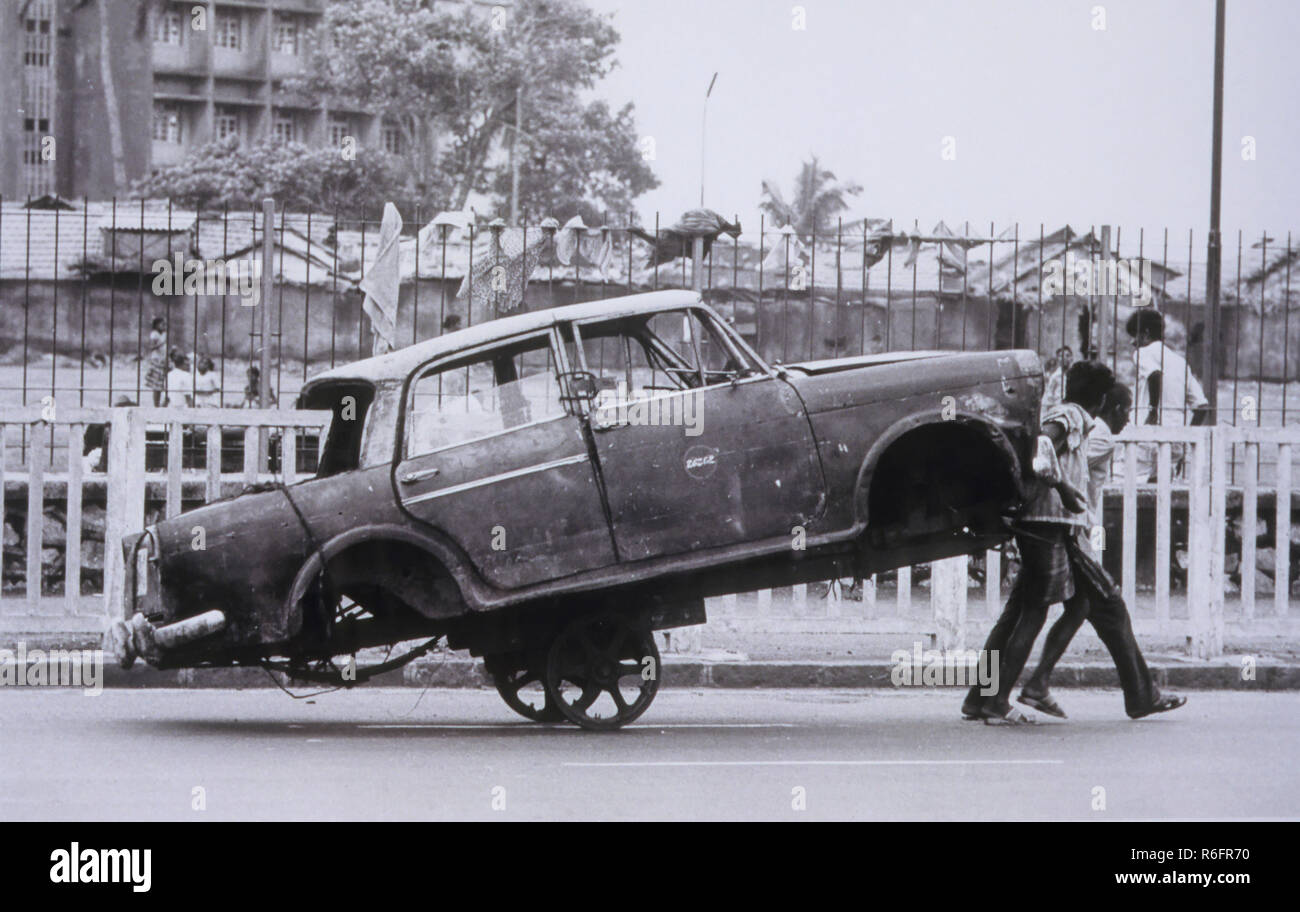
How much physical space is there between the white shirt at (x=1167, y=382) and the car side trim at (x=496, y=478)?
706 cm

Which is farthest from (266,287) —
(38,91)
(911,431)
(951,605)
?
(38,91)

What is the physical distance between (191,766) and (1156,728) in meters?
4.59

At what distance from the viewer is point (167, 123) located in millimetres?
56094

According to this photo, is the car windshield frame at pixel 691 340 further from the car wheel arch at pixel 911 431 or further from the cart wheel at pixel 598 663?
the cart wheel at pixel 598 663

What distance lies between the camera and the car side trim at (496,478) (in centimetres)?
760

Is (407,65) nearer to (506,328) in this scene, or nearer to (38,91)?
(38,91)

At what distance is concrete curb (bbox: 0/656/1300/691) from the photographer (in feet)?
31.6

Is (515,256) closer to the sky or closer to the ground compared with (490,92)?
A: closer to the ground

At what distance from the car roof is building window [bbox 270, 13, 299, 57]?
48123 millimetres

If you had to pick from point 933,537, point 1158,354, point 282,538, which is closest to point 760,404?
point 933,537

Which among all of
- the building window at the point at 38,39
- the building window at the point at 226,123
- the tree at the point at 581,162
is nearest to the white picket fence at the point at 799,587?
the tree at the point at 581,162

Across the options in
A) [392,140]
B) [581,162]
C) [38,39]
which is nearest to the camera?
[581,162]

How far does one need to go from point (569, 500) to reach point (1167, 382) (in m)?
7.97

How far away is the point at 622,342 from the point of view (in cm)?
830
